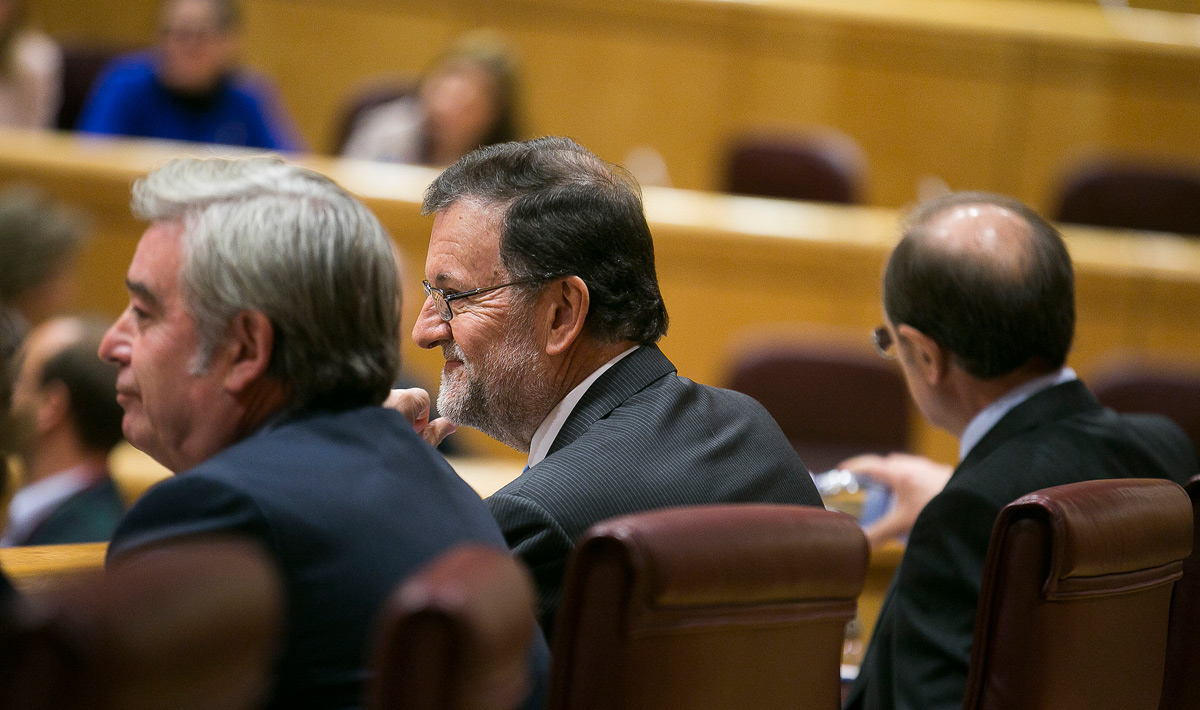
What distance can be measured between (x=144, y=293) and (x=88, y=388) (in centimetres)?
167

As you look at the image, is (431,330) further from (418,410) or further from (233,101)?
(233,101)

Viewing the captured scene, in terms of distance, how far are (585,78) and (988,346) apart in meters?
4.82

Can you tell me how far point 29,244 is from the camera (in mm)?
3793

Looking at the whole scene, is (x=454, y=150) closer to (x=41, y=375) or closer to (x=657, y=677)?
(x=41, y=375)

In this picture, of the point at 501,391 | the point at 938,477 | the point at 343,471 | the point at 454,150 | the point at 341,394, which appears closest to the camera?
the point at 343,471

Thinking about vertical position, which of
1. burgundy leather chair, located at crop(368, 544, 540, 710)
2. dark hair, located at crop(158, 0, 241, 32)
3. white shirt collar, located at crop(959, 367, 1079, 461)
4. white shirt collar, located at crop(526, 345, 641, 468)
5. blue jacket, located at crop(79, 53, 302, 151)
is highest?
burgundy leather chair, located at crop(368, 544, 540, 710)

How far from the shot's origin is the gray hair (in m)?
1.41

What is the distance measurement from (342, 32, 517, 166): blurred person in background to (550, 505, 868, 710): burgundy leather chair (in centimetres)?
411

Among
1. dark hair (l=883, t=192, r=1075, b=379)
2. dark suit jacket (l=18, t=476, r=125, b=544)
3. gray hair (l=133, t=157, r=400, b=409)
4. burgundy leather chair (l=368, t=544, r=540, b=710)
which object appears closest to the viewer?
→ burgundy leather chair (l=368, t=544, r=540, b=710)

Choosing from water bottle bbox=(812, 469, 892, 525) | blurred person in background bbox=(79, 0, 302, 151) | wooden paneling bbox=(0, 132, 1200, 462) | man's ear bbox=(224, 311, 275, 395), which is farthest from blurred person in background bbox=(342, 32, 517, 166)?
man's ear bbox=(224, 311, 275, 395)

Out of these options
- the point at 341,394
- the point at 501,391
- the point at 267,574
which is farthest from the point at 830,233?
the point at 267,574

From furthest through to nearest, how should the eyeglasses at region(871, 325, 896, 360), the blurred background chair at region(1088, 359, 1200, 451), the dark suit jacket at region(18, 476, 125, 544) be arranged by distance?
the blurred background chair at region(1088, 359, 1200, 451) → the dark suit jacket at region(18, 476, 125, 544) → the eyeglasses at region(871, 325, 896, 360)

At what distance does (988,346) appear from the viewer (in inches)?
87.4

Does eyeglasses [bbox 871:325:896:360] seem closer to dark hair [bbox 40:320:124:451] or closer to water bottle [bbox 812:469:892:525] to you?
water bottle [bbox 812:469:892:525]
